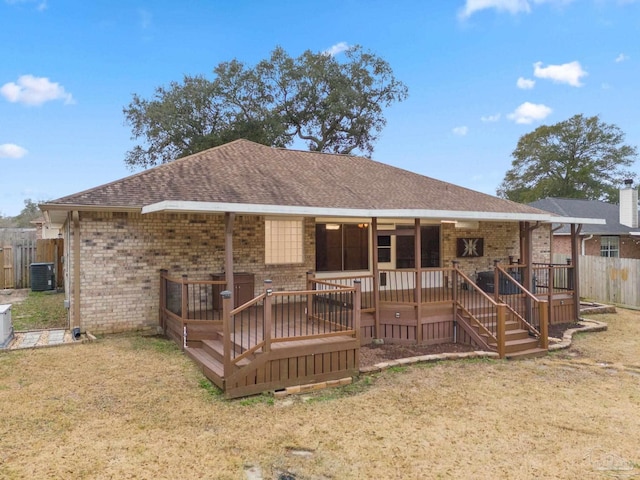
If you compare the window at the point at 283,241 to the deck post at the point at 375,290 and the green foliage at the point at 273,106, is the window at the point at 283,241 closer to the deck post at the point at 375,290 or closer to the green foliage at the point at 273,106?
the deck post at the point at 375,290

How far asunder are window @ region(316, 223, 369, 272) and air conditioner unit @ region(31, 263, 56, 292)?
35.5 feet

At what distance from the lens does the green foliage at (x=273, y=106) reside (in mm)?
23031

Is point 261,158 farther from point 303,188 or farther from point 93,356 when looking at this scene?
point 93,356

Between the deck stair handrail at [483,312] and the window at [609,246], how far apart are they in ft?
42.3

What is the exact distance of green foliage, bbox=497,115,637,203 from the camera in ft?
112

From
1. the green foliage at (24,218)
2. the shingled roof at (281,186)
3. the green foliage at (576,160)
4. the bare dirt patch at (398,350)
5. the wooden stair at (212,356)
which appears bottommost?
the bare dirt patch at (398,350)

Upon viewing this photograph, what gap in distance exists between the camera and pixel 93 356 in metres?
6.68

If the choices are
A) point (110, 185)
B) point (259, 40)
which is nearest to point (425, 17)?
point (259, 40)

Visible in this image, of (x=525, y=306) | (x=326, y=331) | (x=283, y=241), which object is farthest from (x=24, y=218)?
(x=525, y=306)

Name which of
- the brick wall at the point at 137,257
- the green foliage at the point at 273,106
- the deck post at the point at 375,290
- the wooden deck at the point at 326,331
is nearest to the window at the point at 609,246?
the wooden deck at the point at 326,331

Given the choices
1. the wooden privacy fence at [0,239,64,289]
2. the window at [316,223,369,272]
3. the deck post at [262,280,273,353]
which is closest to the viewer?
the deck post at [262,280,273,353]

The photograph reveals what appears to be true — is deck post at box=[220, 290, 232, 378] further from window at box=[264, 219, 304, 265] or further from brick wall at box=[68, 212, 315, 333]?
window at box=[264, 219, 304, 265]

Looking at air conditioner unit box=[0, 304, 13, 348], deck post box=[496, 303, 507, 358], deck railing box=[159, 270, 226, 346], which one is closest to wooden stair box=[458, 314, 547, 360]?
deck post box=[496, 303, 507, 358]

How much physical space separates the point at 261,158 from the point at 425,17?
11493mm
